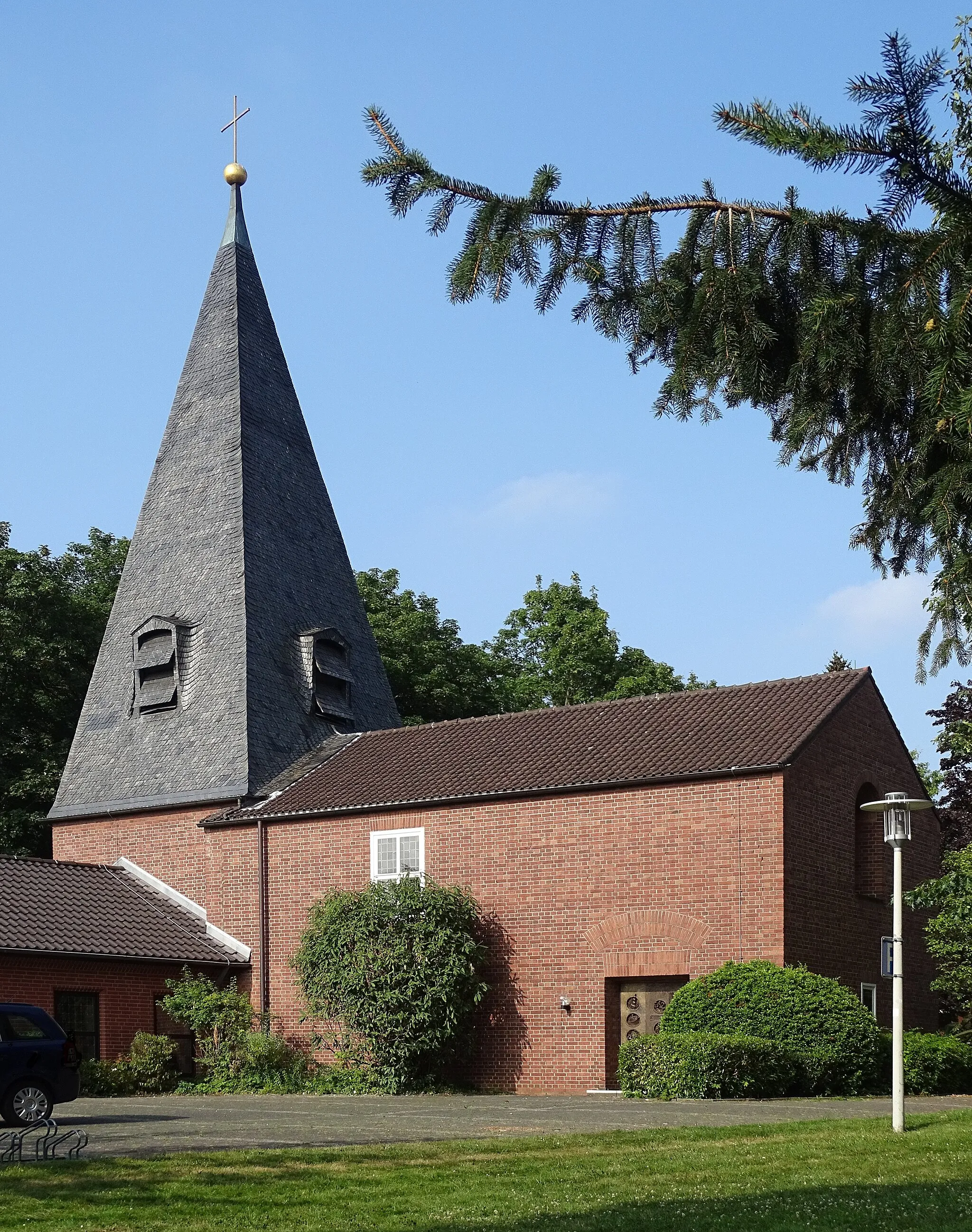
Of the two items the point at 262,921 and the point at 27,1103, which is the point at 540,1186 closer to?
the point at 27,1103

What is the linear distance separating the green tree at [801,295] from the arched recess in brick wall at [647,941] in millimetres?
19516

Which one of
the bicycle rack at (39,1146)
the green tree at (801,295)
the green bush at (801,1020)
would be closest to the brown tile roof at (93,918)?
the green bush at (801,1020)

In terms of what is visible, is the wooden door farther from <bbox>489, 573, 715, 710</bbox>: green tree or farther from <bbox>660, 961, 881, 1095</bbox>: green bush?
<bbox>489, 573, 715, 710</bbox>: green tree

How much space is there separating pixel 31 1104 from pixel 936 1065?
13.7 metres

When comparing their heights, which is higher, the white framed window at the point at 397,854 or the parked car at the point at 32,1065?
the white framed window at the point at 397,854

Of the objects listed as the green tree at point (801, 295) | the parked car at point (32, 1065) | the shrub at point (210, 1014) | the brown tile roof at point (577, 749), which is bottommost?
the shrub at point (210, 1014)

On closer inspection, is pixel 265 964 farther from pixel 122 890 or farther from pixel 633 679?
pixel 633 679

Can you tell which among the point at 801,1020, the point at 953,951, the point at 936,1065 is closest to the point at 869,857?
the point at 953,951

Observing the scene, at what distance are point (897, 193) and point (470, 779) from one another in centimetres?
2360

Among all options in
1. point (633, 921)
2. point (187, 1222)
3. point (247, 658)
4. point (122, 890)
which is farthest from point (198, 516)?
point (187, 1222)

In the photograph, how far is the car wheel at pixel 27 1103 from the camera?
17453 mm

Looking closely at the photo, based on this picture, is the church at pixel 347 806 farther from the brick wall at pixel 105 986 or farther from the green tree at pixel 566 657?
the green tree at pixel 566 657

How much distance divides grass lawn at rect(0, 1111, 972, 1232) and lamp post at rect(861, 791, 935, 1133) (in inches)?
19.5

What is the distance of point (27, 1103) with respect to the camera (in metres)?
17.6
